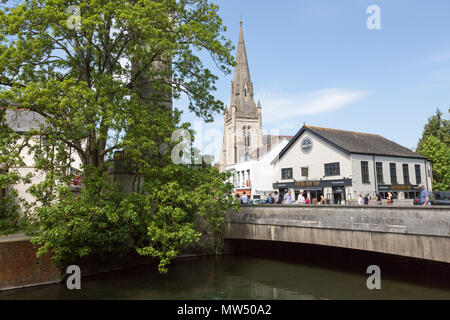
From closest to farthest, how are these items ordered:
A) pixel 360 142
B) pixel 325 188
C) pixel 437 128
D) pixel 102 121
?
pixel 102 121, pixel 325 188, pixel 360 142, pixel 437 128

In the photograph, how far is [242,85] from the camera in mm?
86125

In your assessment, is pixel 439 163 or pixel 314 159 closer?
pixel 314 159

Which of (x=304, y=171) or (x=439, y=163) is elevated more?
(x=439, y=163)

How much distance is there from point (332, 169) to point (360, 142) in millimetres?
5086

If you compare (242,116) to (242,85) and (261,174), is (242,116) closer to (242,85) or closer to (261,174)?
(242,85)

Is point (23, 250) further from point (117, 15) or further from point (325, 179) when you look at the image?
point (325, 179)

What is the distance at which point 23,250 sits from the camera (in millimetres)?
13797

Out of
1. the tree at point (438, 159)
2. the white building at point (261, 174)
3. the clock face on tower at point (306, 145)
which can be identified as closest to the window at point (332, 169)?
the clock face on tower at point (306, 145)

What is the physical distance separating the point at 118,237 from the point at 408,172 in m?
35.9

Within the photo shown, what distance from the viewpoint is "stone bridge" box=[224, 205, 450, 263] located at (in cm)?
1105

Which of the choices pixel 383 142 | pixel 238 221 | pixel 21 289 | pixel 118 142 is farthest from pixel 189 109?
pixel 383 142

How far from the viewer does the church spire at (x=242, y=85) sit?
85438 mm

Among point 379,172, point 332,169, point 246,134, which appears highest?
point 246,134

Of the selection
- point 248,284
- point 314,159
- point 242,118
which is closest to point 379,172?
point 314,159
